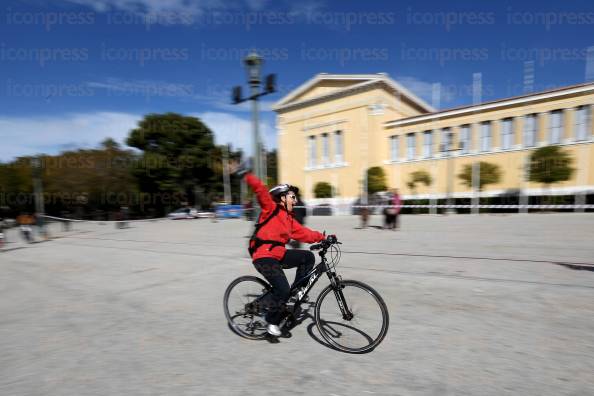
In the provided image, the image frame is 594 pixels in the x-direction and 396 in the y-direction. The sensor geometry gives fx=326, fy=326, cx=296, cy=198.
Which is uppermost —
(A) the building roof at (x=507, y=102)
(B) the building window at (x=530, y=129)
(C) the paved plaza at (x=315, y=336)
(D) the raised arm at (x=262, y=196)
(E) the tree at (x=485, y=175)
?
(A) the building roof at (x=507, y=102)

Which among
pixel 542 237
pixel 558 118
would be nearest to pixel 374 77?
pixel 558 118

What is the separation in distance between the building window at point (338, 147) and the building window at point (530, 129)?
694 inches

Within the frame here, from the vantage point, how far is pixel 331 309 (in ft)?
11.8

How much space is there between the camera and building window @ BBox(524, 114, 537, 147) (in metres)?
27.7

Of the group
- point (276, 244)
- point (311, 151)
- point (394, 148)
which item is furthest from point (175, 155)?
point (276, 244)

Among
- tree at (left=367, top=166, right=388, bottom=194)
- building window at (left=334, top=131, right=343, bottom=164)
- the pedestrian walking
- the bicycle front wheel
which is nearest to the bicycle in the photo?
the bicycle front wheel

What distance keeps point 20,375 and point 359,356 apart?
330cm

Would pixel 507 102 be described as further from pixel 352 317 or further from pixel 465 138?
pixel 352 317

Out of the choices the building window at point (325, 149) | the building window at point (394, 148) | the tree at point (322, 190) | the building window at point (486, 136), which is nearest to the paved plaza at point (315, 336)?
the building window at point (486, 136)

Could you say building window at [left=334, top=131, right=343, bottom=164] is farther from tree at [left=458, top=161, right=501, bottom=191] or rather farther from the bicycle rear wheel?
the bicycle rear wheel

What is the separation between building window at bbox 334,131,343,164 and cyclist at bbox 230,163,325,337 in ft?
114

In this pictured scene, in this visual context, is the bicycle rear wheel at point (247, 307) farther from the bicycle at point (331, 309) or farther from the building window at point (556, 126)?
the building window at point (556, 126)

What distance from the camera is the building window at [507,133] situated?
28811 millimetres

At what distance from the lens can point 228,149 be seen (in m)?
48.8
